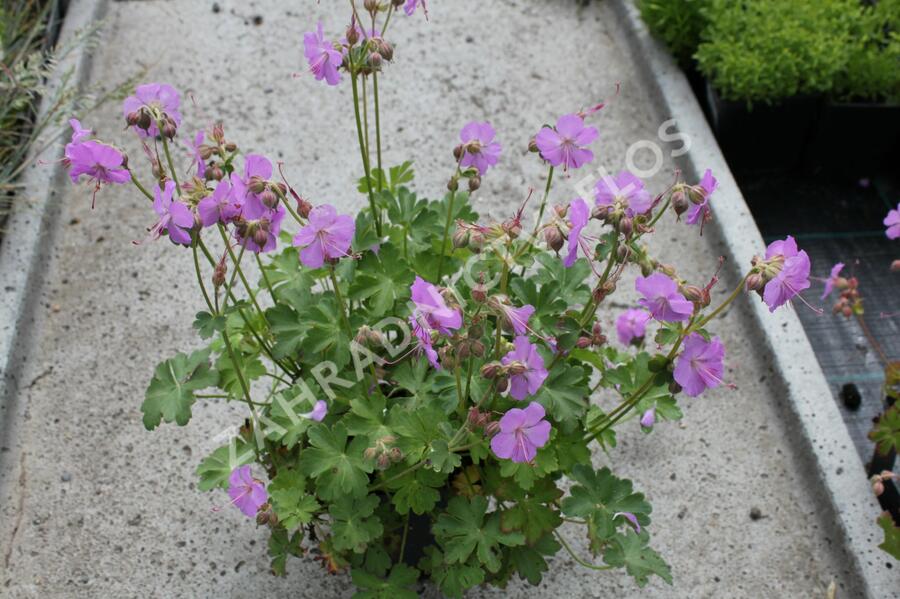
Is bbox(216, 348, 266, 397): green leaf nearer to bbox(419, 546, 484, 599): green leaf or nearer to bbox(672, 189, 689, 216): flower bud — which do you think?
bbox(419, 546, 484, 599): green leaf

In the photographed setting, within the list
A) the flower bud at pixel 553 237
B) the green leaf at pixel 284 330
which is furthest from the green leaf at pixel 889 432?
the green leaf at pixel 284 330

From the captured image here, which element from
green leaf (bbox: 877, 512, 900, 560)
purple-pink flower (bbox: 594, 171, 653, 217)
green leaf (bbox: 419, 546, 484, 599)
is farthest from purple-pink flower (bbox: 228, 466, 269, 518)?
green leaf (bbox: 877, 512, 900, 560)

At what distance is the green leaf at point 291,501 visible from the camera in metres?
1.84

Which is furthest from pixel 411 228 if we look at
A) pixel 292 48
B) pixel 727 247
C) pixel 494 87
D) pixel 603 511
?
pixel 292 48

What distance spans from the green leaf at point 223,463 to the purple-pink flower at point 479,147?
2.17 ft

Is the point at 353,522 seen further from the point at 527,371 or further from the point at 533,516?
the point at 527,371

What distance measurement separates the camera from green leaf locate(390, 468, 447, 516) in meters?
1.84

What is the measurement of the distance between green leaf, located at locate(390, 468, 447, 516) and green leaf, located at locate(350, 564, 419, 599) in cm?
17

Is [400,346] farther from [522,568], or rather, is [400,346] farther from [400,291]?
[522,568]

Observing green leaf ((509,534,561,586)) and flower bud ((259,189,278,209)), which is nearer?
flower bud ((259,189,278,209))

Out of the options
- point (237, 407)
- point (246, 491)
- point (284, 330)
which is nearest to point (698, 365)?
point (284, 330)

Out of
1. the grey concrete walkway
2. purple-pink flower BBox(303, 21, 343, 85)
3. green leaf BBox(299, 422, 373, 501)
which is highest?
purple-pink flower BBox(303, 21, 343, 85)

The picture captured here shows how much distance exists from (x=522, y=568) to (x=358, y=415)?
43 cm

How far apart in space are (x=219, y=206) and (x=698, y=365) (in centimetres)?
76
